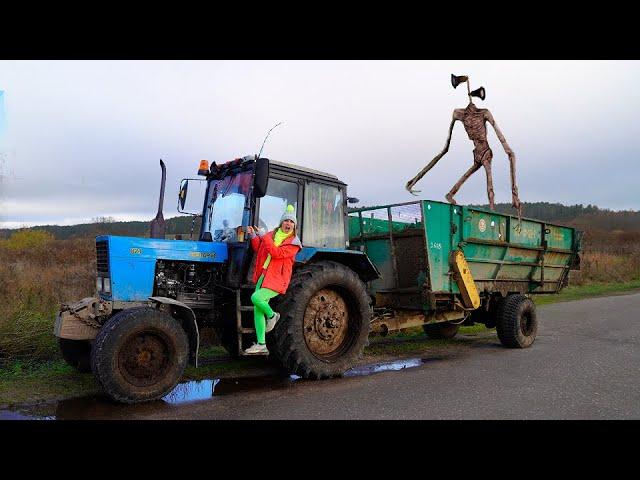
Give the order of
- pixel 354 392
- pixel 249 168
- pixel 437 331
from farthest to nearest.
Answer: pixel 437 331, pixel 249 168, pixel 354 392

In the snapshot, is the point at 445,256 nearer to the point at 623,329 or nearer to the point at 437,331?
the point at 437,331

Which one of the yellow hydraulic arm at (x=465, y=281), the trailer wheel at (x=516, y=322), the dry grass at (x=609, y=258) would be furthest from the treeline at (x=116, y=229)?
the dry grass at (x=609, y=258)

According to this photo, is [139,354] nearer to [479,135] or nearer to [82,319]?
[82,319]

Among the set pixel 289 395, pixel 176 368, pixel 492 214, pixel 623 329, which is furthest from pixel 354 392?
pixel 623 329

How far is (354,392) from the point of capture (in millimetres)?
5672

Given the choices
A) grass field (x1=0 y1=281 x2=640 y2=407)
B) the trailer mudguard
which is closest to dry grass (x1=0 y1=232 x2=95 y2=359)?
grass field (x1=0 y1=281 x2=640 y2=407)

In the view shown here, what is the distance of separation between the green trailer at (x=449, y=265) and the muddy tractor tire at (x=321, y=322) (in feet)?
2.74

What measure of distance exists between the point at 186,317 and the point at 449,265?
13.4 ft

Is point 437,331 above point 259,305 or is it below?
below

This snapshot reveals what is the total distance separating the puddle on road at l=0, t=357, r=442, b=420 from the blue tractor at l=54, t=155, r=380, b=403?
15 centimetres

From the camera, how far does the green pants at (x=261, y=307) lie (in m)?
5.85

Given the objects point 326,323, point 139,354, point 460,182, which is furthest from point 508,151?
point 139,354

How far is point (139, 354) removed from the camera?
5.15 metres
